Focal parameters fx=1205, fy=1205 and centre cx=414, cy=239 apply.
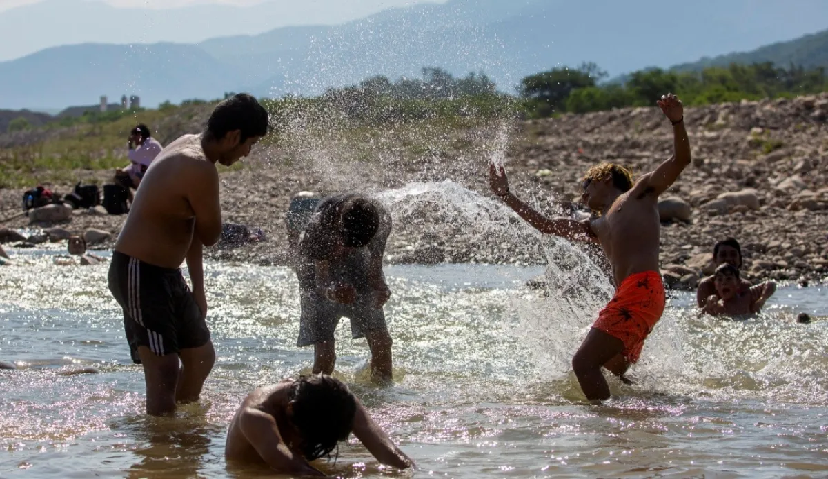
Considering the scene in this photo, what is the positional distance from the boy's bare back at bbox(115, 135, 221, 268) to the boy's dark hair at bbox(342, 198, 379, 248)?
1.05 metres

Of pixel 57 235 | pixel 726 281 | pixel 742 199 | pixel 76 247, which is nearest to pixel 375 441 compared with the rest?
pixel 726 281

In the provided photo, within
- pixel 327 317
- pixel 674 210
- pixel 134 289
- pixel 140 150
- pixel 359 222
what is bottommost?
pixel 674 210

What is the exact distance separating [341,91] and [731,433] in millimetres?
6884

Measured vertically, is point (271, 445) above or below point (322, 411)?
below

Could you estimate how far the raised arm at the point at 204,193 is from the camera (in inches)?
205

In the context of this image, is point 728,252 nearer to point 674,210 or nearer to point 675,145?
point 675,145

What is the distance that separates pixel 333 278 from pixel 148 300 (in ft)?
4.70

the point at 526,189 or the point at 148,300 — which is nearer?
the point at 148,300

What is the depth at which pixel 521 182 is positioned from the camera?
19688 mm

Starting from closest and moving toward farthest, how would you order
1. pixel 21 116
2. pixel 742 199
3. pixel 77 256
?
pixel 77 256, pixel 742 199, pixel 21 116

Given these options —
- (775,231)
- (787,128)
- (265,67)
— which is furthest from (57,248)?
(787,128)

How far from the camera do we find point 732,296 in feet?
33.7

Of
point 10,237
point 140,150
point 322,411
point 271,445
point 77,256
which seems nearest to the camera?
point 322,411

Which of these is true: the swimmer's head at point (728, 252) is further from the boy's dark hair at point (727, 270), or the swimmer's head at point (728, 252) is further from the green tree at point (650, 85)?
the green tree at point (650, 85)
